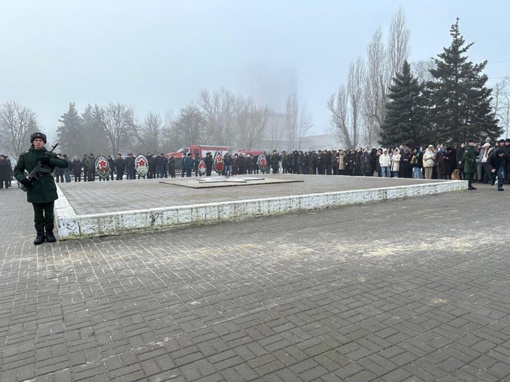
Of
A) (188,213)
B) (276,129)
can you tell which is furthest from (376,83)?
(276,129)

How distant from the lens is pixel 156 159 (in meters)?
24.7

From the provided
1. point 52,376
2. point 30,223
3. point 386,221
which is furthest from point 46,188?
point 386,221

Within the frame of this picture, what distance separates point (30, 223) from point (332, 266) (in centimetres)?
761

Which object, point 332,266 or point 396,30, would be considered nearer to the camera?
point 332,266

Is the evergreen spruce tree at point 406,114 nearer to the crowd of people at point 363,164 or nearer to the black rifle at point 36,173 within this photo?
the crowd of people at point 363,164

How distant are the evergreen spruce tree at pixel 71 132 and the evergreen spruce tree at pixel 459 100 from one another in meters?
50.1

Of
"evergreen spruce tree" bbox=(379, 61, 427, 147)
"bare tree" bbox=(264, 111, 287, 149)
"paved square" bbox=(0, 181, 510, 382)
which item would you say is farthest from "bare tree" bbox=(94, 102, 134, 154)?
"paved square" bbox=(0, 181, 510, 382)

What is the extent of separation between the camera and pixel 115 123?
188 feet

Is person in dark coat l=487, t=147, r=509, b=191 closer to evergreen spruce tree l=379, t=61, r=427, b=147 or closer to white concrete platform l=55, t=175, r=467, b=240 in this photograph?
white concrete platform l=55, t=175, r=467, b=240

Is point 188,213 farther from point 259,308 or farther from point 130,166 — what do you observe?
point 130,166

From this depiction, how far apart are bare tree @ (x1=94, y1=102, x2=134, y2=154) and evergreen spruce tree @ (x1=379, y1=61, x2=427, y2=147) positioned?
41340 mm

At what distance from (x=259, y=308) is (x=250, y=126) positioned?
62408mm

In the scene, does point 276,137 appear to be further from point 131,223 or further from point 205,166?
point 131,223

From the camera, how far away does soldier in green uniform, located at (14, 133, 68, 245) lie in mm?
6617
